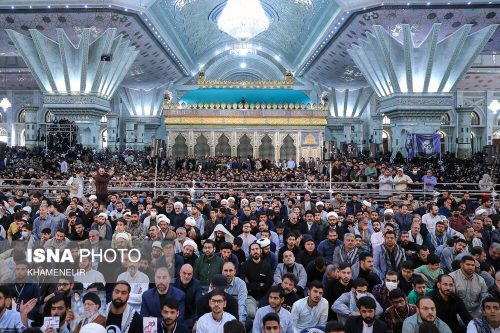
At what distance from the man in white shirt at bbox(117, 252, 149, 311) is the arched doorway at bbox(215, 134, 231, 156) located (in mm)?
19886

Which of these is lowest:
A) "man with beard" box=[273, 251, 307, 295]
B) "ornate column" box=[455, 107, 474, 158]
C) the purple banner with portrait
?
"man with beard" box=[273, 251, 307, 295]

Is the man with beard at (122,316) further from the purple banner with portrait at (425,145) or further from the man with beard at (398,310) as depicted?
the purple banner with portrait at (425,145)

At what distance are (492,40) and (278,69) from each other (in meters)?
19.2

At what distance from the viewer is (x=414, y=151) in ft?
63.0

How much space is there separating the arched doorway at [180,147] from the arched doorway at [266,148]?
12.7 ft

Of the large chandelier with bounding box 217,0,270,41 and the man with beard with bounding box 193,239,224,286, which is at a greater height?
the large chandelier with bounding box 217,0,270,41

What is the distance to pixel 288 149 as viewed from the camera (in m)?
25.2

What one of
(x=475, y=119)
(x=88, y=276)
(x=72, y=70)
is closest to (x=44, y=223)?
(x=88, y=276)

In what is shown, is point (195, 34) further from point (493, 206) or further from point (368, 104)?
point (493, 206)

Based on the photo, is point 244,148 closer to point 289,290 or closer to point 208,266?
point 208,266

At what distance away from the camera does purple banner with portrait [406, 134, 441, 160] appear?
62.7 ft

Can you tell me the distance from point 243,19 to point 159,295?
68.2 ft

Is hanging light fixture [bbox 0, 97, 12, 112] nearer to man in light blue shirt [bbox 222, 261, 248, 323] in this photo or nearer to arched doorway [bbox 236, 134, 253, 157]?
arched doorway [bbox 236, 134, 253, 157]

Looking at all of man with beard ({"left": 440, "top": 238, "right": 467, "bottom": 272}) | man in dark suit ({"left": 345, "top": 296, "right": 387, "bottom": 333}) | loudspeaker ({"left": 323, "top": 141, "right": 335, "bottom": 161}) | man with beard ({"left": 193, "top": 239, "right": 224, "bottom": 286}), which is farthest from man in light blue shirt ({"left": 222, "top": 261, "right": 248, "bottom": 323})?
loudspeaker ({"left": 323, "top": 141, "right": 335, "bottom": 161})
